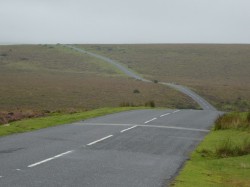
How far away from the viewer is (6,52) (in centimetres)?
11481

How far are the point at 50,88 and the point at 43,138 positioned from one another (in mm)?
40062

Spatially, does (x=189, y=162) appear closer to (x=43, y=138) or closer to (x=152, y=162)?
(x=152, y=162)

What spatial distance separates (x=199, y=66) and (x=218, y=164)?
92700 millimetres

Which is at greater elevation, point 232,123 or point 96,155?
point 96,155

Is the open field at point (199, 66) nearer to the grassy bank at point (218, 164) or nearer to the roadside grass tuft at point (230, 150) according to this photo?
the grassy bank at point (218, 164)

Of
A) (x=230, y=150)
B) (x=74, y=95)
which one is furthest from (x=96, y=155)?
(x=74, y=95)

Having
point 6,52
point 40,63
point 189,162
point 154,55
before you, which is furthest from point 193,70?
point 189,162

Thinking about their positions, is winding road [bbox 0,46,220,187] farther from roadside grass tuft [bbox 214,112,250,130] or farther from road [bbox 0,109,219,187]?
roadside grass tuft [bbox 214,112,250,130]

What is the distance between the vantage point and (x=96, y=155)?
1390cm

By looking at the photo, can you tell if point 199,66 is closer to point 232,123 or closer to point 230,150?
point 232,123

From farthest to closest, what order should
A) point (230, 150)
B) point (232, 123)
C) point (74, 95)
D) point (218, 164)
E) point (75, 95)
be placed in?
point (75, 95) → point (74, 95) → point (232, 123) → point (230, 150) → point (218, 164)

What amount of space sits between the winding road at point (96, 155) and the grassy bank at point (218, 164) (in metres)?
0.38

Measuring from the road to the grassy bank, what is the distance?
1.31 feet

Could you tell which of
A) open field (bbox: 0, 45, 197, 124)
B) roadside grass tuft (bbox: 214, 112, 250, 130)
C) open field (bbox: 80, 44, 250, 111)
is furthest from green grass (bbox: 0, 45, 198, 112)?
roadside grass tuft (bbox: 214, 112, 250, 130)
